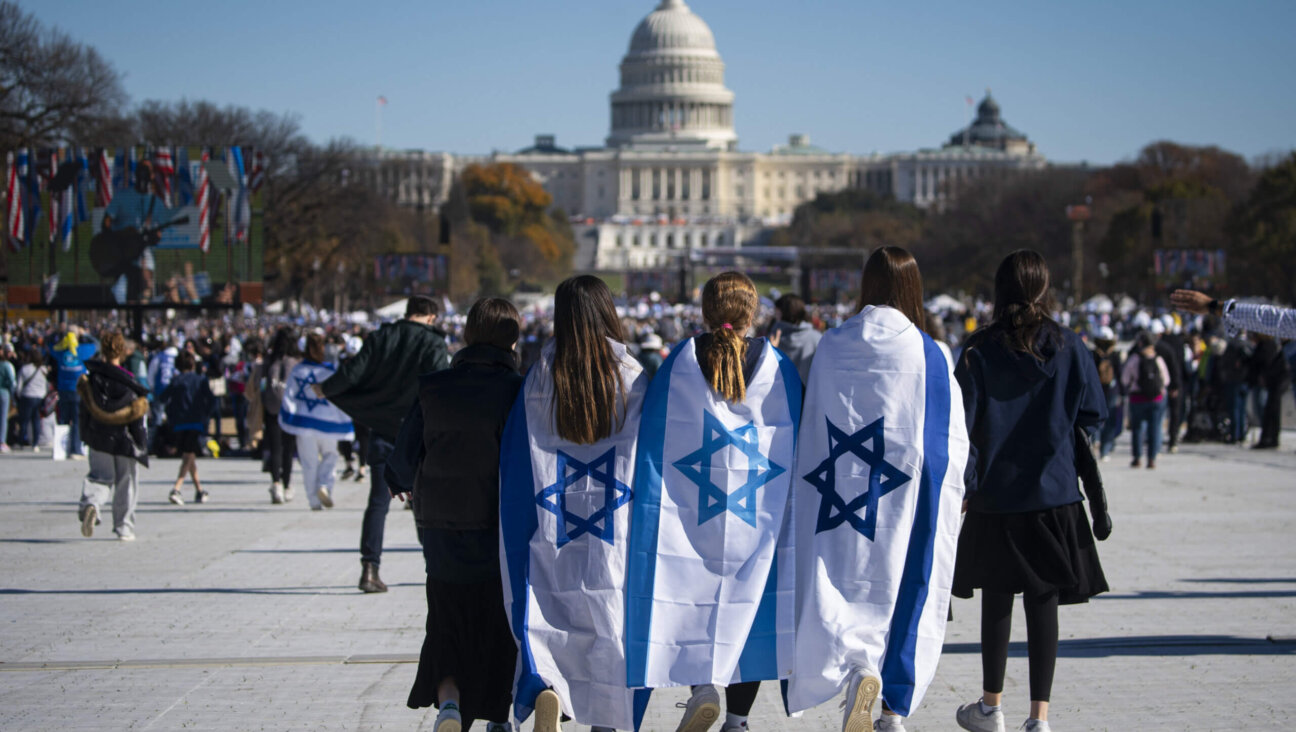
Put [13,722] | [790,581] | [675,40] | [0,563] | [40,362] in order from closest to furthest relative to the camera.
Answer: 1. [790,581]
2. [13,722]
3. [0,563]
4. [40,362]
5. [675,40]

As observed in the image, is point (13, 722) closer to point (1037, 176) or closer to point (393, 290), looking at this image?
point (393, 290)

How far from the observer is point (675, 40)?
154625mm

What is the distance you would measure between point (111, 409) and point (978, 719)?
6610 mm

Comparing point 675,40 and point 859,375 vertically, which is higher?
point 675,40

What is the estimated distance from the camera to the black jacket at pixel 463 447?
4820 millimetres

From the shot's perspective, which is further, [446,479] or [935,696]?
[935,696]

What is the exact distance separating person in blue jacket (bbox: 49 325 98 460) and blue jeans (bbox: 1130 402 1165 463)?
10.9 metres

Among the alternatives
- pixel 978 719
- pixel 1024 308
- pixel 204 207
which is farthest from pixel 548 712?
pixel 204 207

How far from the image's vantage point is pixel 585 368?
466 cm

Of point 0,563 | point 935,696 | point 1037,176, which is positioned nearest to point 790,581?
point 935,696

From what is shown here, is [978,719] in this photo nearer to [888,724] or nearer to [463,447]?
[888,724]

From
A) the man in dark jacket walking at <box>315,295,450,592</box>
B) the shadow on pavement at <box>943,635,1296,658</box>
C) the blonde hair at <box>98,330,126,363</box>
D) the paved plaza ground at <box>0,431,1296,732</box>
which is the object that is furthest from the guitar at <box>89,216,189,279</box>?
the shadow on pavement at <box>943,635,1296,658</box>

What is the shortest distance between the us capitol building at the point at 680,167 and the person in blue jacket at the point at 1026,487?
137 metres

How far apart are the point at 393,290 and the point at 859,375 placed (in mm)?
43105
